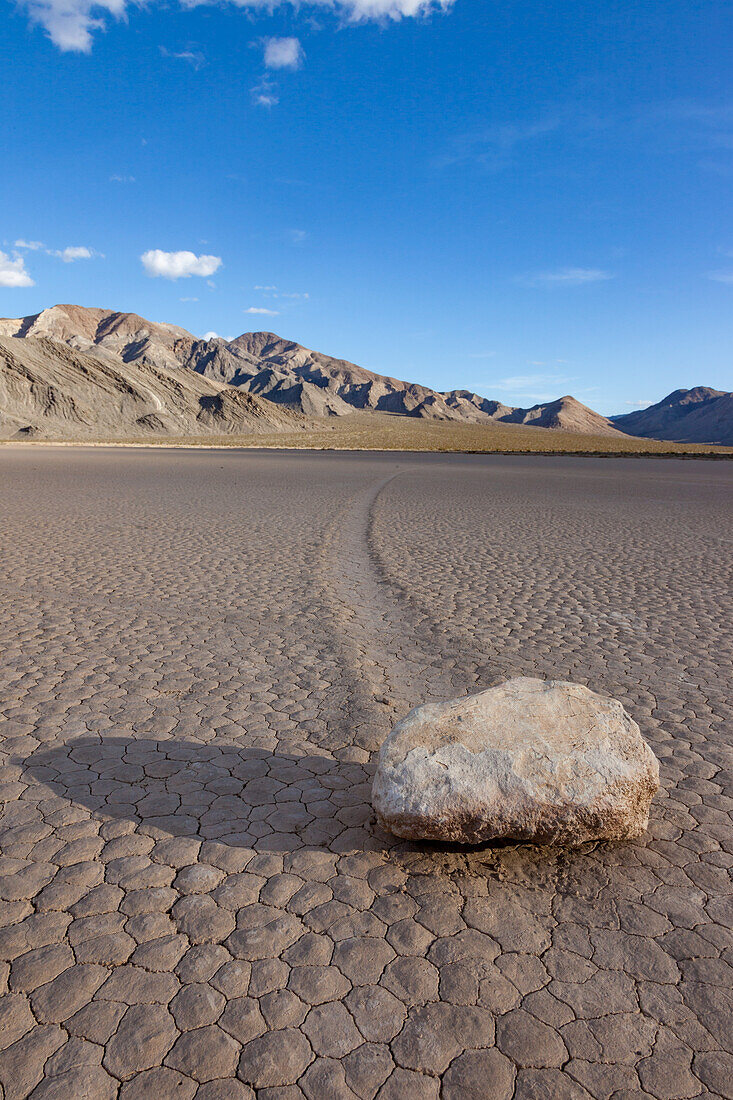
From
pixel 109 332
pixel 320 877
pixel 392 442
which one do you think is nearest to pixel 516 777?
pixel 320 877

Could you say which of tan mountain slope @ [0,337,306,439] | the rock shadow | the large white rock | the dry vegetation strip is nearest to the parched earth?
the rock shadow

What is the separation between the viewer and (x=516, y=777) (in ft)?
9.19

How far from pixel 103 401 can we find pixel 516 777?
78.9m

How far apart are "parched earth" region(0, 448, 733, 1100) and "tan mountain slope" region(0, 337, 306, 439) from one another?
6232 centimetres

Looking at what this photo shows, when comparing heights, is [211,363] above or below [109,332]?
below

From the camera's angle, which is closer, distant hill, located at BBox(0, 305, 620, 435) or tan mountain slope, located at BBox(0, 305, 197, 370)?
distant hill, located at BBox(0, 305, 620, 435)

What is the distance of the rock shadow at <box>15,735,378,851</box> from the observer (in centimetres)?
309

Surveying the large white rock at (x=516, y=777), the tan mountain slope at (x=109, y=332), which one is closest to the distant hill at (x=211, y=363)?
the tan mountain slope at (x=109, y=332)

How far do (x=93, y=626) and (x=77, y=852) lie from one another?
3505mm

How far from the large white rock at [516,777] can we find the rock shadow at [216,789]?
40 centimetres

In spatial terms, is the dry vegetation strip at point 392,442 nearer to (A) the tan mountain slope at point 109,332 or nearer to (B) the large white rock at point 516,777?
(B) the large white rock at point 516,777

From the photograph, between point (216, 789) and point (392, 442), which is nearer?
point (216, 789)

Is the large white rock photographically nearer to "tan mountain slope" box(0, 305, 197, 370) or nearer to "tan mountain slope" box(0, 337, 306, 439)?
"tan mountain slope" box(0, 337, 306, 439)

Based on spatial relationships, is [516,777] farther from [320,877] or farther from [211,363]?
[211,363]
